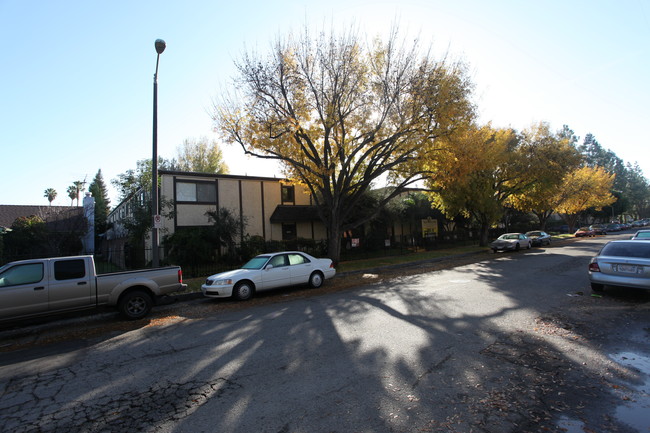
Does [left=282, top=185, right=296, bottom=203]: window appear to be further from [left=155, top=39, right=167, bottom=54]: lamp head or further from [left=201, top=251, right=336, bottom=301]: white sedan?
[left=155, top=39, right=167, bottom=54]: lamp head

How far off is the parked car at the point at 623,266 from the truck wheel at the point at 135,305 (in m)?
11.8

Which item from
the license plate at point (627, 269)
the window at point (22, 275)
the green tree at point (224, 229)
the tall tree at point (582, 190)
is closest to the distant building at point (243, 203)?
the green tree at point (224, 229)

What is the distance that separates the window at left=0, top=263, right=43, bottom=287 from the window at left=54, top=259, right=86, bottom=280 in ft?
1.01

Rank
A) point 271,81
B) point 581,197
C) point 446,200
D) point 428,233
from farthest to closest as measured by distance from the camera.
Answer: point 581,197, point 428,233, point 446,200, point 271,81

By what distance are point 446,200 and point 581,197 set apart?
32.0 meters

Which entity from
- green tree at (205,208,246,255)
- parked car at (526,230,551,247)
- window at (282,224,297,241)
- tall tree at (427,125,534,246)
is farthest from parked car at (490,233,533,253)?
green tree at (205,208,246,255)

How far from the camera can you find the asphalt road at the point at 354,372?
3279 mm

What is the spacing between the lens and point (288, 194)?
2403 cm

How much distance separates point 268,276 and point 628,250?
10047mm

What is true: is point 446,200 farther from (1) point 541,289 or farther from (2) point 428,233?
(1) point 541,289

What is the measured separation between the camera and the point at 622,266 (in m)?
8.10

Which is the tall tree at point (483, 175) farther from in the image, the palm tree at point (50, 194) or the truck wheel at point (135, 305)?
the palm tree at point (50, 194)

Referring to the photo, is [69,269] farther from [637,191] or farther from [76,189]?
[637,191]

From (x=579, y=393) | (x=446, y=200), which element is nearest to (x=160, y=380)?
(x=579, y=393)
